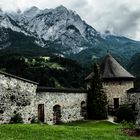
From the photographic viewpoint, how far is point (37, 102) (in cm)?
3688

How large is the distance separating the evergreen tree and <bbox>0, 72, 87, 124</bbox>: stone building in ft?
2.64

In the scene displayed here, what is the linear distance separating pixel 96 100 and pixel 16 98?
13.6 m

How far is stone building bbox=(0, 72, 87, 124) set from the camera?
32.6 m

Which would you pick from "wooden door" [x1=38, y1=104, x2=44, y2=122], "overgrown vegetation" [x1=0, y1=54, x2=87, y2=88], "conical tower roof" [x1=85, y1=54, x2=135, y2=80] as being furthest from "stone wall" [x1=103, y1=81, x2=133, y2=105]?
"overgrown vegetation" [x1=0, y1=54, x2=87, y2=88]

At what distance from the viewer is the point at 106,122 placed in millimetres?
41531

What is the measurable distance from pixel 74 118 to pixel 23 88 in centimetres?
1013

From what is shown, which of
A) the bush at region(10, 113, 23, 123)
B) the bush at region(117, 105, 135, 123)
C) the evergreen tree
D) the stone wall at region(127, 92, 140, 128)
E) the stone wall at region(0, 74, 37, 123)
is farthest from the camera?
the stone wall at region(127, 92, 140, 128)

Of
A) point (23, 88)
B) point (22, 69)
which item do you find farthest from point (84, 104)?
point (22, 69)

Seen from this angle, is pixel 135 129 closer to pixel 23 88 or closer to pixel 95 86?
pixel 23 88

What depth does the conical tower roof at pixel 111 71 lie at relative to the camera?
164 ft

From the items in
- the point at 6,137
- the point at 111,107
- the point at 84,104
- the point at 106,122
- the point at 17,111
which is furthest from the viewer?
the point at 111,107

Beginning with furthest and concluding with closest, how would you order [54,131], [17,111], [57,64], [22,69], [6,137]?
[57,64]
[22,69]
[17,111]
[54,131]
[6,137]

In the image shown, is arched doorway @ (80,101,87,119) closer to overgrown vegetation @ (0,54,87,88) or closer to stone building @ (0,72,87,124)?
stone building @ (0,72,87,124)

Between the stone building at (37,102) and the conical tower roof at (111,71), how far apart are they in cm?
612
